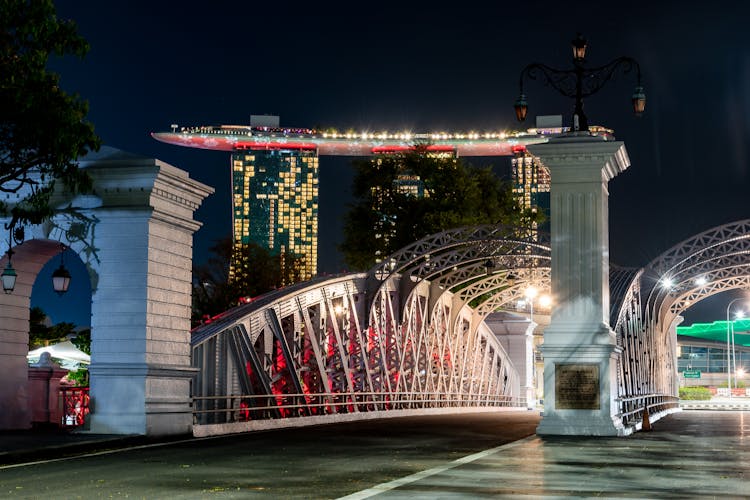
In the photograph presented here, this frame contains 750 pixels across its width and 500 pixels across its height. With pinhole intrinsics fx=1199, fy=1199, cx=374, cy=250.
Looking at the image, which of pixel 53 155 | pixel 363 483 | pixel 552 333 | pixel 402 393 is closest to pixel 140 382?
pixel 53 155

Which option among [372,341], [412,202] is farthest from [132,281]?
[412,202]

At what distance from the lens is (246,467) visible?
15.3 m

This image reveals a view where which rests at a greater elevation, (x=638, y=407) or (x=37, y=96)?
(x=37, y=96)

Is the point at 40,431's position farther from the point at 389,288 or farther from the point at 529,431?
the point at 389,288

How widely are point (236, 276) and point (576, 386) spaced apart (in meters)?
58.4

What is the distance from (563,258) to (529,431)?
4.84m

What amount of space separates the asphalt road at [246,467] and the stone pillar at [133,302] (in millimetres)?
1388

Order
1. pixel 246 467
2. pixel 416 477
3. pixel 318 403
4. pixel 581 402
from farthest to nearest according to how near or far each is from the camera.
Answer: pixel 318 403, pixel 581 402, pixel 246 467, pixel 416 477

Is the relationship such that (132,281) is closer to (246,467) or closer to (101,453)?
(101,453)

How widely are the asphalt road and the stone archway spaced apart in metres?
1.45

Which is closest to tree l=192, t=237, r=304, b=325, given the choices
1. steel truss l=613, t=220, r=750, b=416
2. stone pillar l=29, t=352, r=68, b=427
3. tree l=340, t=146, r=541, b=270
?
tree l=340, t=146, r=541, b=270

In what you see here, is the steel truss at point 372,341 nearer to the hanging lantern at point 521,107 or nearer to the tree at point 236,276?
the hanging lantern at point 521,107

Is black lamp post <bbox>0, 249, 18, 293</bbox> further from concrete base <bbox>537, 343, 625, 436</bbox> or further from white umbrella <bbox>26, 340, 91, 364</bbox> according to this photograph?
white umbrella <bbox>26, 340, 91, 364</bbox>

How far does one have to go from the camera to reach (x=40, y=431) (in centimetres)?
2252
